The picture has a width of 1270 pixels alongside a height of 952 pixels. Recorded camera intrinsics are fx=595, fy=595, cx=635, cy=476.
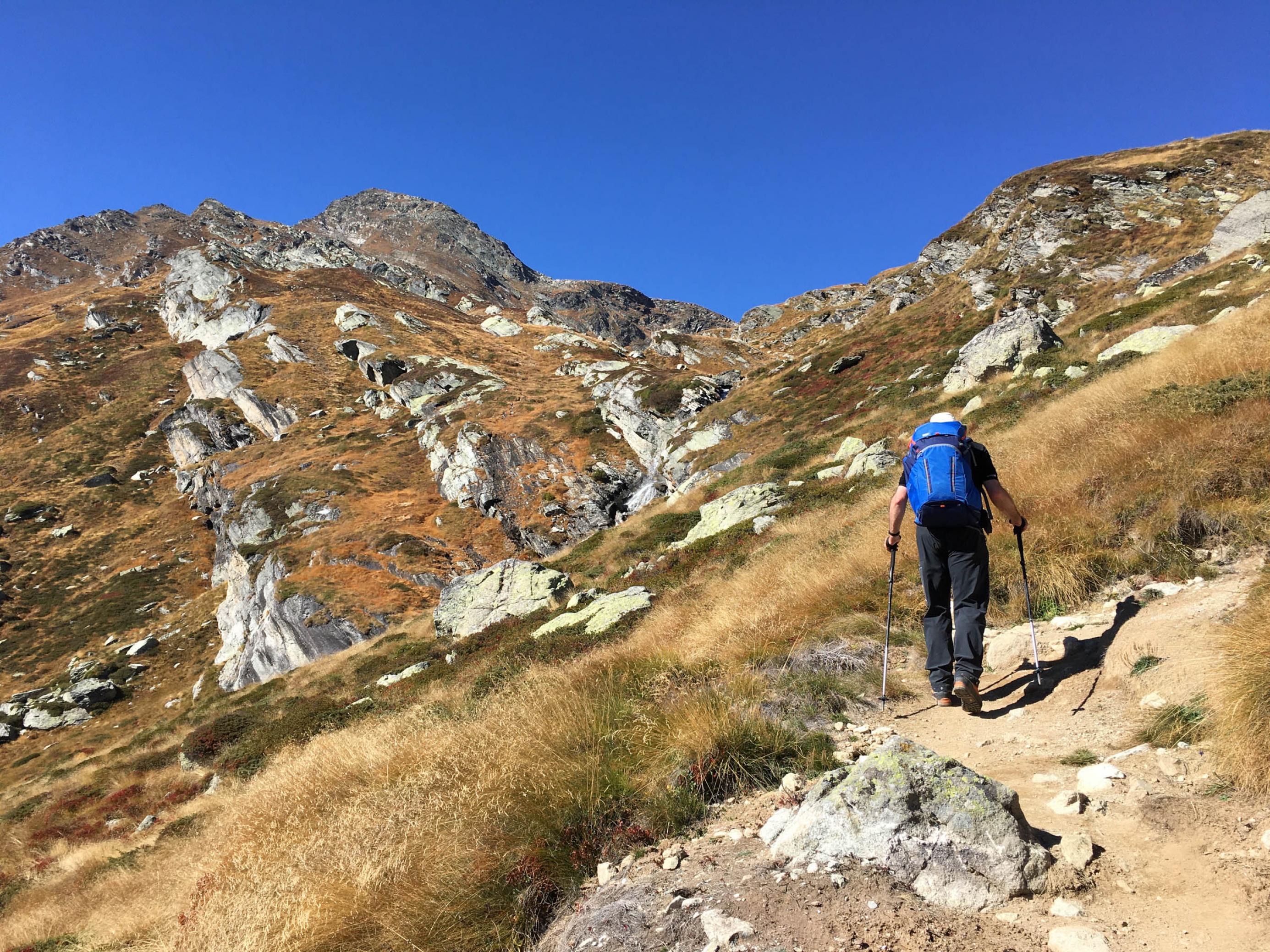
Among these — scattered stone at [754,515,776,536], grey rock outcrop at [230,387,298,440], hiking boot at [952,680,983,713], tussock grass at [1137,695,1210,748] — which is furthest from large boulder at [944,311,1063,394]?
grey rock outcrop at [230,387,298,440]

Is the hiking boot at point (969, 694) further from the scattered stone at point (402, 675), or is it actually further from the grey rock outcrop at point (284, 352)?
the grey rock outcrop at point (284, 352)

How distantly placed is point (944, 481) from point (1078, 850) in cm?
→ 311

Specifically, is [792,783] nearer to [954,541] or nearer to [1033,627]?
[954,541]

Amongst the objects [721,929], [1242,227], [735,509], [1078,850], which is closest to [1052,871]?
[1078,850]

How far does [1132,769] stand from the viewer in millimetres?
3645

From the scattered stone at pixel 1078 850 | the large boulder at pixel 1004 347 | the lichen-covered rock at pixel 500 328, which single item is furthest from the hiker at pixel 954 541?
the lichen-covered rock at pixel 500 328

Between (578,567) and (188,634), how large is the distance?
4091 cm

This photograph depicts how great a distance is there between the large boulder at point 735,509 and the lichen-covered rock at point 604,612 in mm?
4008

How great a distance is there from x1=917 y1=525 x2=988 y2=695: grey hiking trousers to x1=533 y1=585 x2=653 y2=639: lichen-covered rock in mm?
8230

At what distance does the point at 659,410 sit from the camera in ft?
180

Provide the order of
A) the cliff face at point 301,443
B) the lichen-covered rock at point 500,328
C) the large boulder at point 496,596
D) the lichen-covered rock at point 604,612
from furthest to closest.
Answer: the lichen-covered rock at point 500,328, the cliff face at point 301,443, the large boulder at point 496,596, the lichen-covered rock at point 604,612

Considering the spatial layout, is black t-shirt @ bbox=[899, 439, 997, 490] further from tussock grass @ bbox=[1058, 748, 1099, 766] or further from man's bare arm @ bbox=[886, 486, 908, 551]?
tussock grass @ bbox=[1058, 748, 1099, 766]

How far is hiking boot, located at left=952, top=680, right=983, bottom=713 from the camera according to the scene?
16.7 ft

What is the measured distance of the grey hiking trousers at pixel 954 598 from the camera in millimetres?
5246
